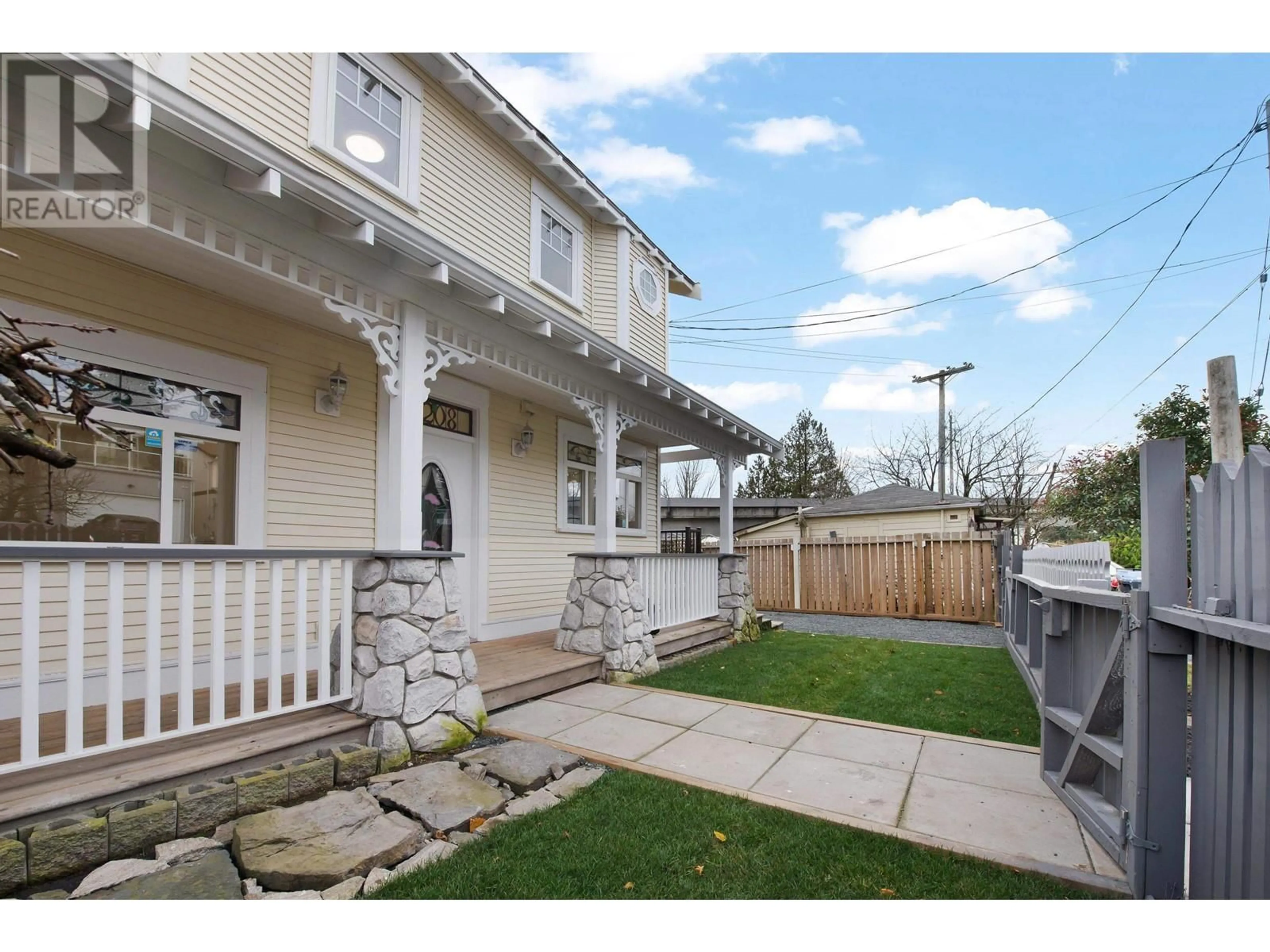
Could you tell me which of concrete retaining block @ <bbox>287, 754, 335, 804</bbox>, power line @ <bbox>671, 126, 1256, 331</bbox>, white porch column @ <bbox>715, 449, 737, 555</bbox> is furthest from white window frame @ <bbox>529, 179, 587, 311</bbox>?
power line @ <bbox>671, 126, 1256, 331</bbox>

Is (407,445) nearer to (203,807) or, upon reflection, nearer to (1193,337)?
(203,807)

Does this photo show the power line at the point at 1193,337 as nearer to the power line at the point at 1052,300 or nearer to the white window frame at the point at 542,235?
the power line at the point at 1052,300

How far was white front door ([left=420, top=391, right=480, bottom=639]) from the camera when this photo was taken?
216 inches

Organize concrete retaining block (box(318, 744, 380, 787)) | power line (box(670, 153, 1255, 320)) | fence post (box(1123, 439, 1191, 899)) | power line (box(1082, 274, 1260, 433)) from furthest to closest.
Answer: power line (box(1082, 274, 1260, 433))
power line (box(670, 153, 1255, 320))
concrete retaining block (box(318, 744, 380, 787))
fence post (box(1123, 439, 1191, 899))

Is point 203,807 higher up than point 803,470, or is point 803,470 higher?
point 803,470

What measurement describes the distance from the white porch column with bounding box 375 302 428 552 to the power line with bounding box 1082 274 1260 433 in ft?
35.8

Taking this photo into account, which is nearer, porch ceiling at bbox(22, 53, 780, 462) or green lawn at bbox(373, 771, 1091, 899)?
green lawn at bbox(373, 771, 1091, 899)

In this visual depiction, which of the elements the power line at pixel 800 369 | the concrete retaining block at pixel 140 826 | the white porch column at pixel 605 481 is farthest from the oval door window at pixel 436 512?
the power line at pixel 800 369

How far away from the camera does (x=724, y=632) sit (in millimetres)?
7684

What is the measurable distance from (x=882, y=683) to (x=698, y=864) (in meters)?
3.82

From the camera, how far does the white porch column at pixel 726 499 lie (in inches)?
332

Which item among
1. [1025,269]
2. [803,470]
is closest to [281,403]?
[1025,269]

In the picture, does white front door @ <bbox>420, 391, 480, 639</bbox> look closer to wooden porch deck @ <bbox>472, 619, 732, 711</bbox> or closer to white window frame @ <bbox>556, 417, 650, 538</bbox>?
wooden porch deck @ <bbox>472, 619, 732, 711</bbox>

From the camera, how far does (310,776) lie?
9.45ft
